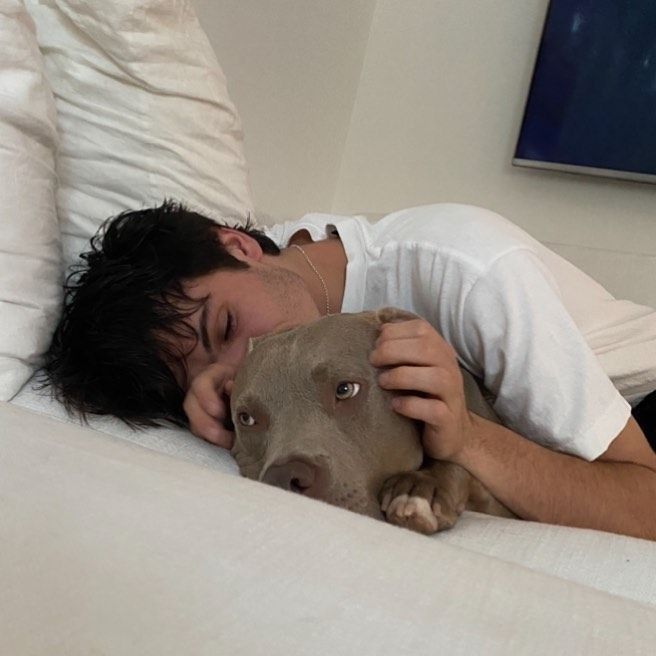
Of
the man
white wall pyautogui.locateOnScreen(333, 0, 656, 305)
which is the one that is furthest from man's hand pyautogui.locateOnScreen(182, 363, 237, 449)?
white wall pyautogui.locateOnScreen(333, 0, 656, 305)

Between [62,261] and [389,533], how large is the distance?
2.59ft

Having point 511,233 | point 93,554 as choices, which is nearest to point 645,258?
point 511,233

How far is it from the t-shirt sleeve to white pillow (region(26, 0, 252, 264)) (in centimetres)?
60

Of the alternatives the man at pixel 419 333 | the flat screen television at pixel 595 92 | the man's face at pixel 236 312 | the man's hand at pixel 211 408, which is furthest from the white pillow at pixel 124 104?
the flat screen television at pixel 595 92

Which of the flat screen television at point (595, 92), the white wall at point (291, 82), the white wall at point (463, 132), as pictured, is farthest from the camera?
the white wall at point (463, 132)

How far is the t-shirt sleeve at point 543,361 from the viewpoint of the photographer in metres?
0.99

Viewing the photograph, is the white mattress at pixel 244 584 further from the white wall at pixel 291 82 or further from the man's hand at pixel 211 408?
the white wall at pixel 291 82

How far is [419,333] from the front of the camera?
0.88 m

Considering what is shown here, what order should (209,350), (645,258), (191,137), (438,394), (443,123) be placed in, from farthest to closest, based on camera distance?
(443,123) → (645,258) → (191,137) → (209,350) → (438,394)

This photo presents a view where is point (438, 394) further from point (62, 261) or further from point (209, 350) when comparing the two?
point (62, 261)

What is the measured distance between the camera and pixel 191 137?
1375 millimetres

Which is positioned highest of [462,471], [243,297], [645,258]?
[645,258]

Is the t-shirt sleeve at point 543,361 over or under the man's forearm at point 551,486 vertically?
over

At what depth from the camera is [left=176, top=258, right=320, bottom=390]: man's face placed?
1102 mm
